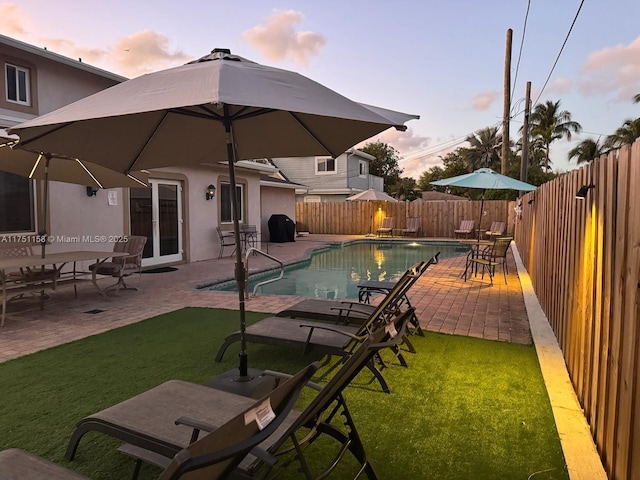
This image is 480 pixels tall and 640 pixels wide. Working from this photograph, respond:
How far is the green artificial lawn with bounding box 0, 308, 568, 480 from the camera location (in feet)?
8.30

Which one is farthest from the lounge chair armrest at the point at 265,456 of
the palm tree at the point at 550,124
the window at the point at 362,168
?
the palm tree at the point at 550,124

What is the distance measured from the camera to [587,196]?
10.8ft

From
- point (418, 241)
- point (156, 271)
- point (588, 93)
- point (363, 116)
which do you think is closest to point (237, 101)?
point (363, 116)

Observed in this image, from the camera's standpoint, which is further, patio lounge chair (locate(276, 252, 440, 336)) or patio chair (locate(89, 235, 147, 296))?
patio chair (locate(89, 235, 147, 296))

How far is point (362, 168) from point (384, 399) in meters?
27.3

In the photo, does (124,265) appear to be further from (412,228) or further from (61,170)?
(412,228)

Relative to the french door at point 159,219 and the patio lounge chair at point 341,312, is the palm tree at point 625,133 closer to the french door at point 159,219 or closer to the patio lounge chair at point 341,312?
the french door at point 159,219

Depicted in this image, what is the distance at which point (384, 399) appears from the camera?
3346mm

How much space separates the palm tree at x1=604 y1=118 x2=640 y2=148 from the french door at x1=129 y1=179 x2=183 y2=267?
33204 mm

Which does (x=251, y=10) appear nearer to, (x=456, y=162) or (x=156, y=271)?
(x=156, y=271)

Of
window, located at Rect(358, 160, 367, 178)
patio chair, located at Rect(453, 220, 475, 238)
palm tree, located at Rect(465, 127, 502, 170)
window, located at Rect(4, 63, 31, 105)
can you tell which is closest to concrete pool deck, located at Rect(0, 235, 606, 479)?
window, located at Rect(4, 63, 31, 105)

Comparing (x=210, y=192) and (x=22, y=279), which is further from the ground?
(x=210, y=192)

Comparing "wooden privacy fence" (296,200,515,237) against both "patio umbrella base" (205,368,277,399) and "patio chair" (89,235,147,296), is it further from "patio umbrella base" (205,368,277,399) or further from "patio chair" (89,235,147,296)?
"patio umbrella base" (205,368,277,399)

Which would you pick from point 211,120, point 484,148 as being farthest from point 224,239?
point 484,148
